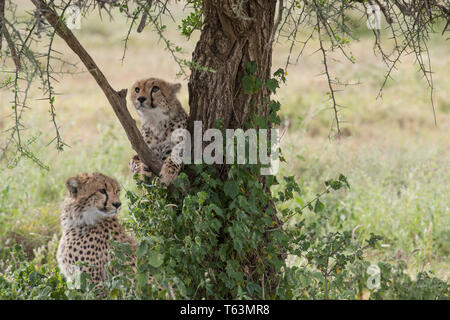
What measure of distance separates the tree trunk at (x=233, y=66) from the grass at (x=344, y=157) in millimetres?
308

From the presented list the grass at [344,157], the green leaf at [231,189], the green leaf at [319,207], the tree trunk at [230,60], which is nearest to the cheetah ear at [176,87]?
the tree trunk at [230,60]

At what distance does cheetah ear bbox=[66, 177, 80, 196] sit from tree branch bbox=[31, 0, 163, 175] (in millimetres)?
624

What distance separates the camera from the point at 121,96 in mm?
3396

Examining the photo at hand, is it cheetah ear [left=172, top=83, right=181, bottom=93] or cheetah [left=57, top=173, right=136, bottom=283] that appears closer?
cheetah [left=57, top=173, right=136, bottom=283]

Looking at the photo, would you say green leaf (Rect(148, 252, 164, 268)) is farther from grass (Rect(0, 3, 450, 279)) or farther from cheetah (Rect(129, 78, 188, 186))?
cheetah (Rect(129, 78, 188, 186))

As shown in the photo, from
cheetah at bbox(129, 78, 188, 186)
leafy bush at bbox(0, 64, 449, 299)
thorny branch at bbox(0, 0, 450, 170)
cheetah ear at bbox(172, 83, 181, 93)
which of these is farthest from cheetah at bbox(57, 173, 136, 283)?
cheetah ear at bbox(172, 83, 181, 93)

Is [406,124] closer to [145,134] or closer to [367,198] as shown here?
[367,198]

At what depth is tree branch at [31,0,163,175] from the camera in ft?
10.5

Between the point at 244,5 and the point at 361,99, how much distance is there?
24.8 feet

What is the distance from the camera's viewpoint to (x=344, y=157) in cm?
709

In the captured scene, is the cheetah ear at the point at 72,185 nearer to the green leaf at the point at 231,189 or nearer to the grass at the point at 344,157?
the grass at the point at 344,157

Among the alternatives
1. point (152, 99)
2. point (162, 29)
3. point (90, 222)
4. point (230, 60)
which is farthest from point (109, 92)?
point (90, 222)

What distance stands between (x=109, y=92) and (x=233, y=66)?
27.9 inches

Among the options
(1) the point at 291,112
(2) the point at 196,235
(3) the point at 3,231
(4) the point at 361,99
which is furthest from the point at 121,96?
(4) the point at 361,99
